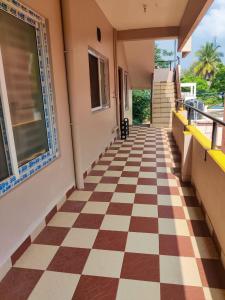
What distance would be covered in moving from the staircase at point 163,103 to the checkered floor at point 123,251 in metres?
4.92

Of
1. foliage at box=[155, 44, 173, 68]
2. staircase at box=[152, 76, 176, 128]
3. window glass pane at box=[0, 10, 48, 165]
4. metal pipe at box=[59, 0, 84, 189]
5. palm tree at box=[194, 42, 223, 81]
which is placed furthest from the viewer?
palm tree at box=[194, 42, 223, 81]

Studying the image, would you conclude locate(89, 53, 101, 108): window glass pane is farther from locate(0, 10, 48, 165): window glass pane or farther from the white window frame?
locate(0, 10, 48, 165): window glass pane

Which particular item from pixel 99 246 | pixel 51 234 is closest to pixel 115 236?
pixel 99 246

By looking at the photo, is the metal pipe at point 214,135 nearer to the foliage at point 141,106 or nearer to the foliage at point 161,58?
the foliage at point 161,58

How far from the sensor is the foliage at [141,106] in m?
12.7

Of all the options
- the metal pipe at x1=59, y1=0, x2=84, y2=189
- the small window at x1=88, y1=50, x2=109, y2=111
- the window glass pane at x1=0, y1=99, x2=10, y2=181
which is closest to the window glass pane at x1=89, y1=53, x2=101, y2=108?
the small window at x1=88, y1=50, x2=109, y2=111

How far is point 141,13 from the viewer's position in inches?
182

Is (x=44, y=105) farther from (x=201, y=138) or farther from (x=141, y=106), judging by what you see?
(x=141, y=106)

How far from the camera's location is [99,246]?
1.86 m

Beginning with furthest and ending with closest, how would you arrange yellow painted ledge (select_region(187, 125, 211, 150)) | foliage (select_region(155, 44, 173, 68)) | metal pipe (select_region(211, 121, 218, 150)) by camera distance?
foliage (select_region(155, 44, 173, 68)) < yellow painted ledge (select_region(187, 125, 211, 150)) < metal pipe (select_region(211, 121, 218, 150))

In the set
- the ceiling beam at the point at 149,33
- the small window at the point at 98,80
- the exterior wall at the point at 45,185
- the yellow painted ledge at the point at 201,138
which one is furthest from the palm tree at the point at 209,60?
the exterior wall at the point at 45,185

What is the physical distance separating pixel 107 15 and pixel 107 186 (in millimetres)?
3620

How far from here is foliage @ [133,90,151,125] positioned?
499 inches

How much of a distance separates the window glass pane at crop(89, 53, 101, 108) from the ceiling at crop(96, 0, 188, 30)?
97 cm
